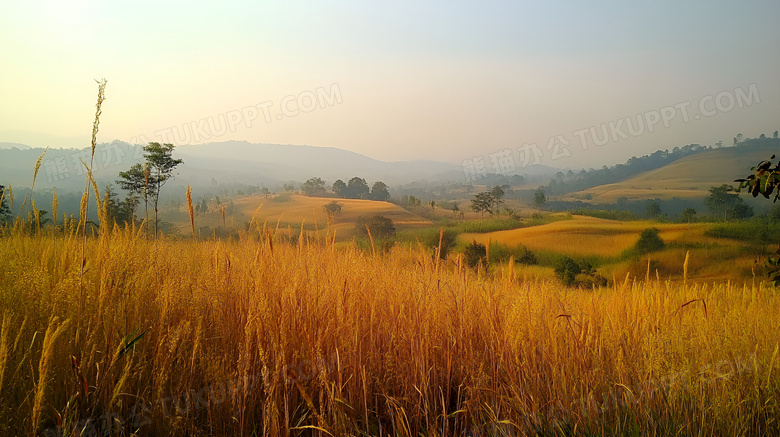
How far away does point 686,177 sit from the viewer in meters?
51.2

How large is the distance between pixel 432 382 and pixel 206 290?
2157mm

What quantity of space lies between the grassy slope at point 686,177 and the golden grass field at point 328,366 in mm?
44450

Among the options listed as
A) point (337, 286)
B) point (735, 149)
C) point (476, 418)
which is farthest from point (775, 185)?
point (735, 149)

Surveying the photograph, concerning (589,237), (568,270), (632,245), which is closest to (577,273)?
(568,270)

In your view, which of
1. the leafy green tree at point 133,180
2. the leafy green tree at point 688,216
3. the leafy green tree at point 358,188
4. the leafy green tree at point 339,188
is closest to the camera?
the leafy green tree at point 133,180

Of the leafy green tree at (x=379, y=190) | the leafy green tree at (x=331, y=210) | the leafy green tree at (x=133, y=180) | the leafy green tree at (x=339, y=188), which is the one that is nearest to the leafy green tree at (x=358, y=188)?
the leafy green tree at (x=339, y=188)

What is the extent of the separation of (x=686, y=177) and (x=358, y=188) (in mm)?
47892

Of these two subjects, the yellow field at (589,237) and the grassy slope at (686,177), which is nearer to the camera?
the yellow field at (589,237)

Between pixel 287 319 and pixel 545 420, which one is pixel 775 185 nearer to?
pixel 545 420

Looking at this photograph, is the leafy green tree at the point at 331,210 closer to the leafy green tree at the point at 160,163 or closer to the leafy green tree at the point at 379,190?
the leafy green tree at the point at 160,163

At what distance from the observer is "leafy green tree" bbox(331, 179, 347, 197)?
2575cm

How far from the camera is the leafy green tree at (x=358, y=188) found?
26191mm

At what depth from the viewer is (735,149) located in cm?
5662

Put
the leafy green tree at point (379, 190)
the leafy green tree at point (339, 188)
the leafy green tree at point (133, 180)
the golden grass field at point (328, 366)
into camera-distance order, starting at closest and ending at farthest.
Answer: the golden grass field at point (328, 366)
the leafy green tree at point (133, 180)
the leafy green tree at point (339, 188)
the leafy green tree at point (379, 190)
